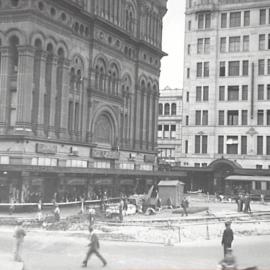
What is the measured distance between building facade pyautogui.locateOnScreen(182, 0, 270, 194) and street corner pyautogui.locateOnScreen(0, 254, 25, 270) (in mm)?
63633

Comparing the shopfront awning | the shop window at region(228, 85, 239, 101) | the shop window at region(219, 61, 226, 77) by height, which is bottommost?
the shopfront awning

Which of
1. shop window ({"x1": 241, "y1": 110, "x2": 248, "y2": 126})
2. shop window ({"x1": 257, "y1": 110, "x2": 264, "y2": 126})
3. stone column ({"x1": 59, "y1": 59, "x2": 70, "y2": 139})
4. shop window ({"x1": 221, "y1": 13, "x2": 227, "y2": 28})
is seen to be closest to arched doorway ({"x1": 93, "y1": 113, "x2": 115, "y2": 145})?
stone column ({"x1": 59, "y1": 59, "x2": 70, "y2": 139})

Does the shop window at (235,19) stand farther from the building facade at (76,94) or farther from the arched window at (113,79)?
the arched window at (113,79)

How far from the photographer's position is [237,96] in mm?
90625

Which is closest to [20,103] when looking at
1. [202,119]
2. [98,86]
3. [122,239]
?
[98,86]

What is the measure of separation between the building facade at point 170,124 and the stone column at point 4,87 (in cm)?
6338

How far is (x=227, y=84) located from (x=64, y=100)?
133ft

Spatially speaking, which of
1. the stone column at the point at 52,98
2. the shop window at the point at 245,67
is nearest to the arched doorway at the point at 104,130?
the stone column at the point at 52,98

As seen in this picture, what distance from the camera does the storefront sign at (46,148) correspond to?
2072 inches

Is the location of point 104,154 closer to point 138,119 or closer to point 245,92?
point 138,119

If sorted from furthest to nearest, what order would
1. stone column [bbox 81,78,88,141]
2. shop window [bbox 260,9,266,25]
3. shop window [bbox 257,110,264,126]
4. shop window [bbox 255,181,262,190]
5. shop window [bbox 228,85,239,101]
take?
1. shop window [bbox 228,85,239,101]
2. shop window [bbox 260,9,266,25]
3. shop window [bbox 257,110,264,126]
4. shop window [bbox 255,181,262,190]
5. stone column [bbox 81,78,88,141]

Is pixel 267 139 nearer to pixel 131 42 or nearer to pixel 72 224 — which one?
pixel 131 42

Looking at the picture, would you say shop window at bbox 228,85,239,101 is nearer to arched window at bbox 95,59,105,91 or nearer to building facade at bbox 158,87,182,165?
building facade at bbox 158,87,182,165

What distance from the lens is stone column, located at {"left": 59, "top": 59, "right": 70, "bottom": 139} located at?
57750 millimetres
